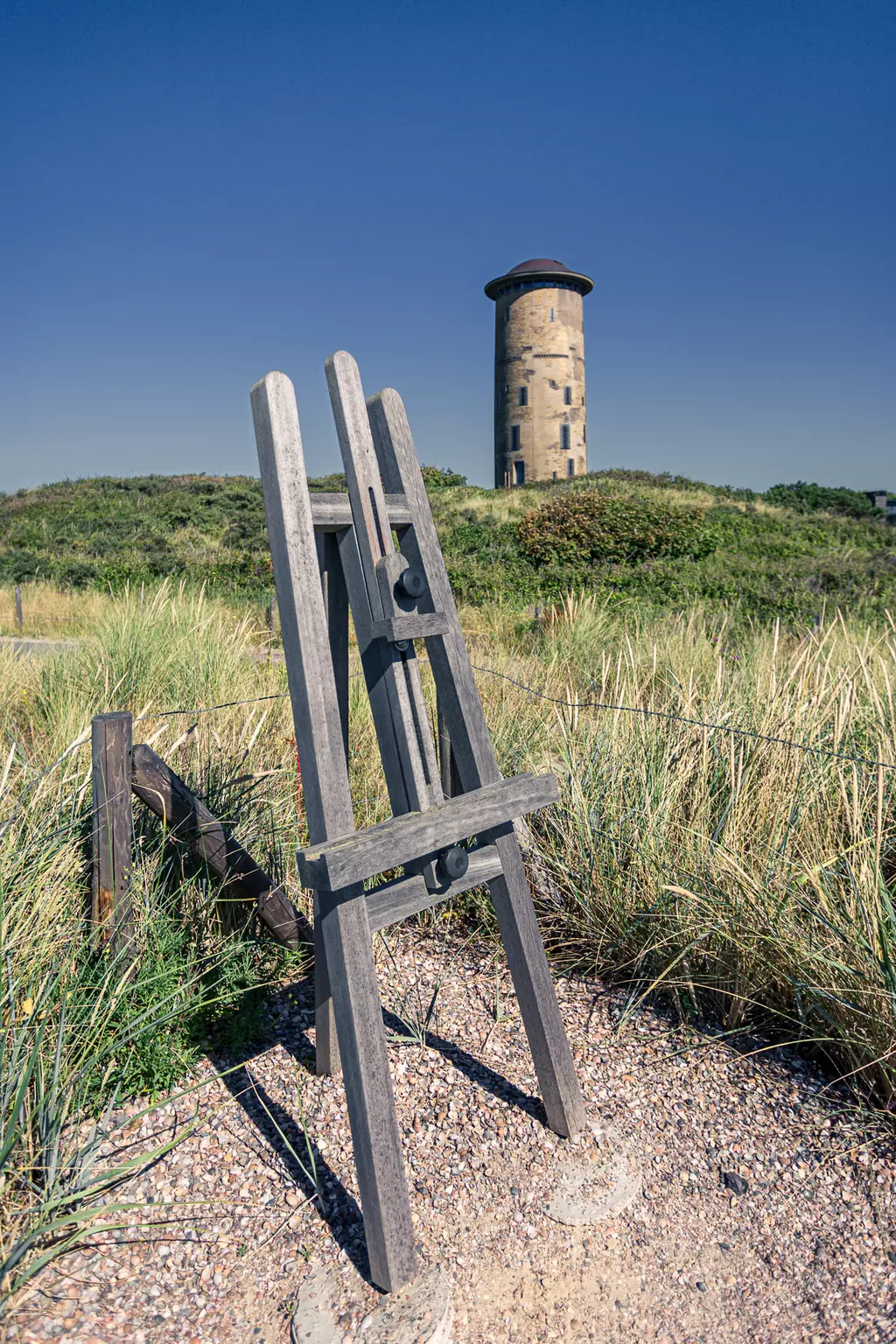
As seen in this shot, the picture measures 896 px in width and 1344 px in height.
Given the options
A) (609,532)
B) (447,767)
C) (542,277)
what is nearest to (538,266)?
Answer: (542,277)

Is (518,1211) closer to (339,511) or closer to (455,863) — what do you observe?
(455,863)

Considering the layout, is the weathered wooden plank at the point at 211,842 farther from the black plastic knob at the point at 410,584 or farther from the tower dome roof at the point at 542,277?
the tower dome roof at the point at 542,277

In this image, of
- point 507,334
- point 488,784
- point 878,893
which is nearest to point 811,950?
point 878,893

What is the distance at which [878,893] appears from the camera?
7.78ft

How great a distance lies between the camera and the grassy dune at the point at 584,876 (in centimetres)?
→ 218

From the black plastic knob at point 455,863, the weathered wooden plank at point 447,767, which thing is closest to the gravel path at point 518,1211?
the black plastic knob at point 455,863

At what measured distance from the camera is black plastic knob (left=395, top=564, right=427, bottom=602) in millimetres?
2051

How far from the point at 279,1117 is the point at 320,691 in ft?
4.08

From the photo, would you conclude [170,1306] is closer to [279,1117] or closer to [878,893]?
[279,1117]

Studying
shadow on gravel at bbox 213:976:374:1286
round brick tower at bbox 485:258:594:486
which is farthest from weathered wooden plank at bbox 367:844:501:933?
round brick tower at bbox 485:258:594:486

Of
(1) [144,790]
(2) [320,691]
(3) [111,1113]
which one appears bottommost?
(3) [111,1113]

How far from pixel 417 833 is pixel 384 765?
26 centimetres

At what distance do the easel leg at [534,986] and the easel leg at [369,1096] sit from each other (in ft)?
1.57

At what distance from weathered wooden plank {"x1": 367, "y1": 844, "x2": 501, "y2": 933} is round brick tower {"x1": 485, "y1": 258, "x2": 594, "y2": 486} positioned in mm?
28566
